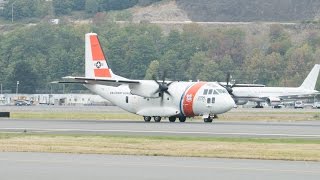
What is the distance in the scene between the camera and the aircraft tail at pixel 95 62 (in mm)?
81438

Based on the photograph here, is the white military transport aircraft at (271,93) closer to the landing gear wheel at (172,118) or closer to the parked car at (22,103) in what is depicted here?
the parked car at (22,103)

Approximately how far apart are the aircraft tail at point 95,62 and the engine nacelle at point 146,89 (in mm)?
5306

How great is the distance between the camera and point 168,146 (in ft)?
145

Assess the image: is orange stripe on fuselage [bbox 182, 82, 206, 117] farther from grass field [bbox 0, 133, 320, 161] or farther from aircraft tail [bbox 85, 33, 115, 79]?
grass field [bbox 0, 133, 320, 161]

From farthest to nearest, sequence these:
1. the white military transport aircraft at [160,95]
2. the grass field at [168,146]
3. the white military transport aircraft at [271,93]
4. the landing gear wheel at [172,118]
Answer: the white military transport aircraft at [271,93] < the landing gear wheel at [172,118] < the white military transport aircraft at [160,95] < the grass field at [168,146]

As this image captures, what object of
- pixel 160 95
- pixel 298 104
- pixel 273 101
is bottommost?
pixel 160 95

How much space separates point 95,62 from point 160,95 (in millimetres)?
8415

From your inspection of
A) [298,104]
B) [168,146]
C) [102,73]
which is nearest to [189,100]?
[102,73]


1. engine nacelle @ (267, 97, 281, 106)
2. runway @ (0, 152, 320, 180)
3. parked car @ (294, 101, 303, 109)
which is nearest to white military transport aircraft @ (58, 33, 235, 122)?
runway @ (0, 152, 320, 180)

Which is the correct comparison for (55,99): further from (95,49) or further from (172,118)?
(172,118)

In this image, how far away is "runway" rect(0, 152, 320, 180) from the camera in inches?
1245

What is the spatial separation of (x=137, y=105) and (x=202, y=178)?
45.9m

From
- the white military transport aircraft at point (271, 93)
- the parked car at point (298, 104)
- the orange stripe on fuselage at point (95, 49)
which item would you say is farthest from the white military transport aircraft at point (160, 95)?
the parked car at point (298, 104)

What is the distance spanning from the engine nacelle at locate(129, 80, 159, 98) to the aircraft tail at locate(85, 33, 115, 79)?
5.31 metres
